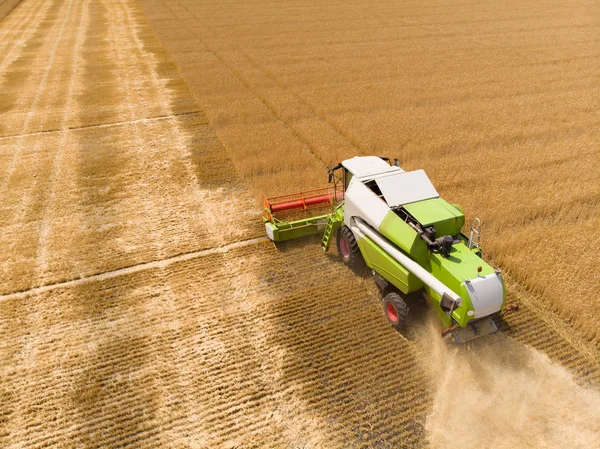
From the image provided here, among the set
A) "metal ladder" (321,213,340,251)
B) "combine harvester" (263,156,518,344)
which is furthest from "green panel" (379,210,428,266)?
"metal ladder" (321,213,340,251)

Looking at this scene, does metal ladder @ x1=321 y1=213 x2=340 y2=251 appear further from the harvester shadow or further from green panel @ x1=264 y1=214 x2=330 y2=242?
the harvester shadow

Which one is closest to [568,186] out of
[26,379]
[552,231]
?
[552,231]

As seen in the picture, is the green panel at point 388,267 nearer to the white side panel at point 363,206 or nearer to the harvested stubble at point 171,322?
the white side panel at point 363,206

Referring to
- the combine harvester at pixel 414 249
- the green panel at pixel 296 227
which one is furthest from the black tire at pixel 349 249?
the green panel at pixel 296 227

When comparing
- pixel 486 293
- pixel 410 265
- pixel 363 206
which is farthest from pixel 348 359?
pixel 363 206

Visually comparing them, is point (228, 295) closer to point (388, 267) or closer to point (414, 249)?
point (388, 267)

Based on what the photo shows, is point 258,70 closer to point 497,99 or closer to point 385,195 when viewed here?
point 497,99
